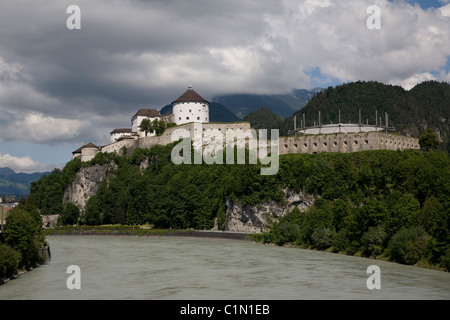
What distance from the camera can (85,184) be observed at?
90875mm

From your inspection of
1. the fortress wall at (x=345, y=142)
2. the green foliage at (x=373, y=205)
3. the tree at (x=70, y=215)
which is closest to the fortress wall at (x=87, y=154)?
the tree at (x=70, y=215)

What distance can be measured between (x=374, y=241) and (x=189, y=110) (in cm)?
5373

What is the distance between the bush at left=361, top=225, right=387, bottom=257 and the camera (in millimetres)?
38938

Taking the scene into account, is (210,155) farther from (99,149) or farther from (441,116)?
(441,116)

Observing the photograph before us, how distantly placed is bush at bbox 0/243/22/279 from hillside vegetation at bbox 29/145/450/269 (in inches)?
955

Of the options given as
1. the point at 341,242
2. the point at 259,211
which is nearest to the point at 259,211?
the point at 259,211

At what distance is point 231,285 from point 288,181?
31.7 m

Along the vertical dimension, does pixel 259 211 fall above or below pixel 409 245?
above

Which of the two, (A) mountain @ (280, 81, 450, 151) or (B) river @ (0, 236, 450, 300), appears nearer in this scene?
(B) river @ (0, 236, 450, 300)

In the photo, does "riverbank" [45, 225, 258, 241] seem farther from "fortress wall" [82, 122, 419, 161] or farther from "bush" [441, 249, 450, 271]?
"bush" [441, 249, 450, 271]

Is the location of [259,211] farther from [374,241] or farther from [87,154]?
[87,154]

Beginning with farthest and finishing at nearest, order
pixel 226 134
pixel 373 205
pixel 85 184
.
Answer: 1. pixel 85 184
2. pixel 226 134
3. pixel 373 205

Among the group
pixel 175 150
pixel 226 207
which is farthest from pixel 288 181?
pixel 175 150

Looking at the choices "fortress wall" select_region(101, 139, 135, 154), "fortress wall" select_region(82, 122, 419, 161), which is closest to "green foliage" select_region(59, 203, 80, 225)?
"fortress wall" select_region(101, 139, 135, 154)
